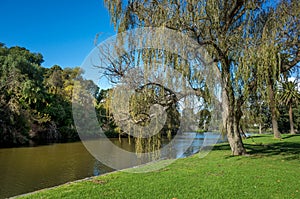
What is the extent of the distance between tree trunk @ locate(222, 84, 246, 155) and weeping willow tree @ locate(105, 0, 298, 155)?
53 millimetres

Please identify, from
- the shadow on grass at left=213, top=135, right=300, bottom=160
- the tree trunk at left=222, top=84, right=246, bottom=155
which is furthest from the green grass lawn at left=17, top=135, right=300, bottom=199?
the shadow on grass at left=213, top=135, right=300, bottom=160

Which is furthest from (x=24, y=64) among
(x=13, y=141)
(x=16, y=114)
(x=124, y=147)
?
(x=124, y=147)

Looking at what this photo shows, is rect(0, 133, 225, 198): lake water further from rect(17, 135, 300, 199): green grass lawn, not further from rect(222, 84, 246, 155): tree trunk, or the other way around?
rect(17, 135, 300, 199): green grass lawn

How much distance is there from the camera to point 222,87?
19.7 ft

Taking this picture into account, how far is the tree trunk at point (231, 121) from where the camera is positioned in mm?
6633

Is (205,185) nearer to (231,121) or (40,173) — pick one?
(231,121)

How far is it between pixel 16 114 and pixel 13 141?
6.18 feet

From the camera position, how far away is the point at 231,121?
6867mm

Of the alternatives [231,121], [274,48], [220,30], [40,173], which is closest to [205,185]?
[231,121]

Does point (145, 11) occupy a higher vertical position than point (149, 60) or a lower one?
higher

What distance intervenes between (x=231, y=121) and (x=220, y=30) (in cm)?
261

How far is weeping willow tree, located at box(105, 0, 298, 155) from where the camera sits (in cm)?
537

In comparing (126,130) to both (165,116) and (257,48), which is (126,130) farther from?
(257,48)

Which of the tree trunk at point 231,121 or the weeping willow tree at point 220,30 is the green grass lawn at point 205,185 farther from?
the weeping willow tree at point 220,30
